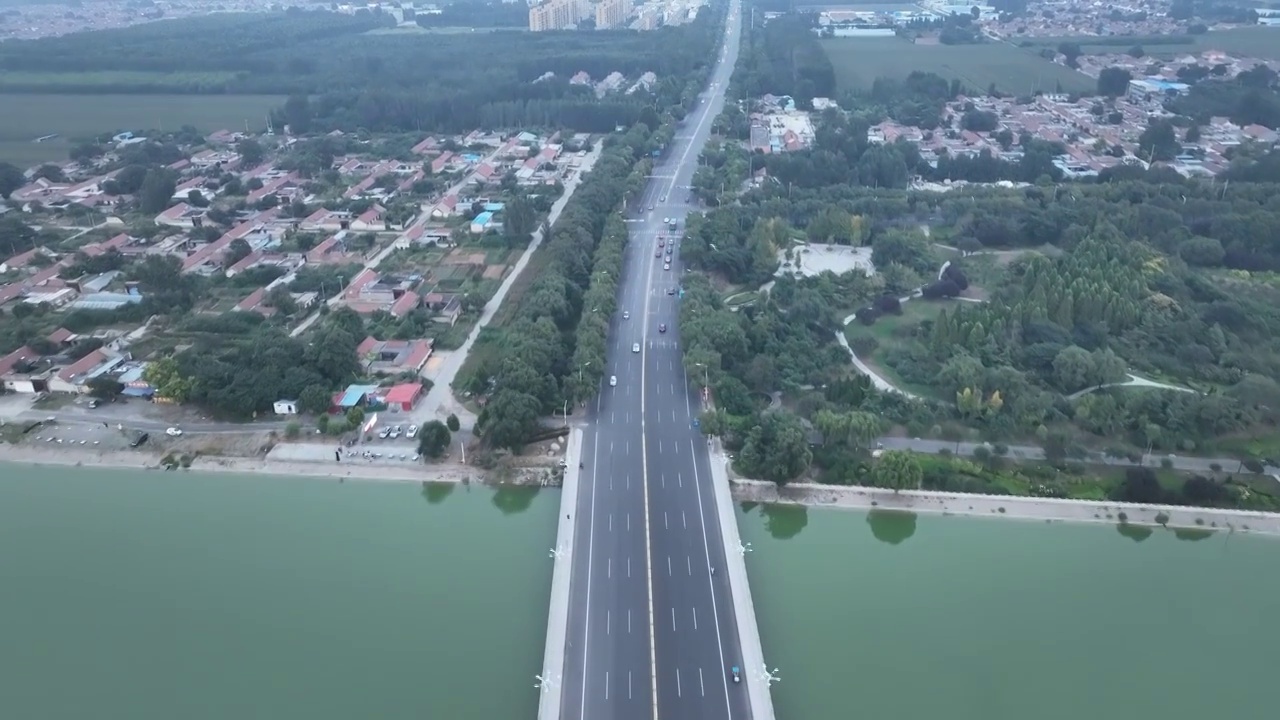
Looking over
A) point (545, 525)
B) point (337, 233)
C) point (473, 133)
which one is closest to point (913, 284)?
point (545, 525)

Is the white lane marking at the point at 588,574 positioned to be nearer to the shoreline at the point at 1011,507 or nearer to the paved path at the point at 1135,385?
the shoreline at the point at 1011,507

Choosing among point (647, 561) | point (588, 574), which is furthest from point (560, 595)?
point (647, 561)

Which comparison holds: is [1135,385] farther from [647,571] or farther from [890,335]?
[647,571]

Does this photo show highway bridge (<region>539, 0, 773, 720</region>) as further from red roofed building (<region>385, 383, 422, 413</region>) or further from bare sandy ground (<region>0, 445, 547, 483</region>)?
red roofed building (<region>385, 383, 422, 413</region>)

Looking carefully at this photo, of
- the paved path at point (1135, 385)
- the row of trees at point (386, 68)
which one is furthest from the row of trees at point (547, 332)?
the row of trees at point (386, 68)

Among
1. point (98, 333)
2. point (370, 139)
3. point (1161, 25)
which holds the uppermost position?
point (1161, 25)

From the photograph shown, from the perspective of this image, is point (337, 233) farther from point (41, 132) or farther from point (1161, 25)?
point (1161, 25)
